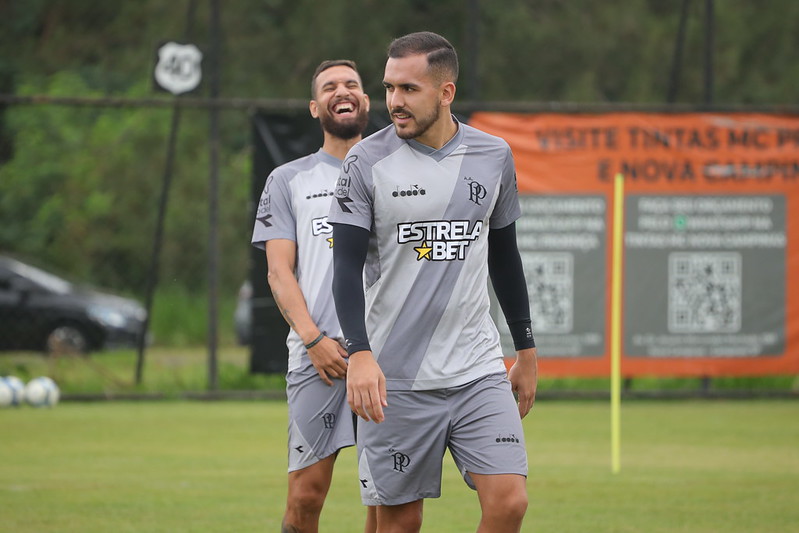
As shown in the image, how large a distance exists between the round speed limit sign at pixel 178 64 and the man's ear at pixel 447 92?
894 cm

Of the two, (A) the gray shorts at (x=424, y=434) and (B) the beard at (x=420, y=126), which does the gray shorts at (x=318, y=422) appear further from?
(B) the beard at (x=420, y=126)

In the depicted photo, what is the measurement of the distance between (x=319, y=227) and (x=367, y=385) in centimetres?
157

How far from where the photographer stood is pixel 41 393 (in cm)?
1319

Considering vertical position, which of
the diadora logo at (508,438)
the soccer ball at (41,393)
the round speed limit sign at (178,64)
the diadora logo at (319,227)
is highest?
the round speed limit sign at (178,64)

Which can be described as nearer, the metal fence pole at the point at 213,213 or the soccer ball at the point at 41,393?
the soccer ball at the point at 41,393

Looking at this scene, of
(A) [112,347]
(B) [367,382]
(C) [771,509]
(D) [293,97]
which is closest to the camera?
(B) [367,382]

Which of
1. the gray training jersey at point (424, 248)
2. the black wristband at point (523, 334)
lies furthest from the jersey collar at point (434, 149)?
the black wristband at point (523, 334)

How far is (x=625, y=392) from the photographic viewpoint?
1401 centimetres

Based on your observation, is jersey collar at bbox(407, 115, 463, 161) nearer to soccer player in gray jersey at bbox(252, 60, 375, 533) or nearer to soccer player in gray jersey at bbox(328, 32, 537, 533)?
soccer player in gray jersey at bbox(328, 32, 537, 533)

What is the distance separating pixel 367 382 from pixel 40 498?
4.20 m

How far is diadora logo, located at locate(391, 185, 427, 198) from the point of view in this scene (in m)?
4.88

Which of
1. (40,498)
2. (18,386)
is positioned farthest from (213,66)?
(40,498)

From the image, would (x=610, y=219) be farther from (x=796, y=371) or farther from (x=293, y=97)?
(x=293, y=97)

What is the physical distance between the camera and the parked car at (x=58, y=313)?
17281 mm
